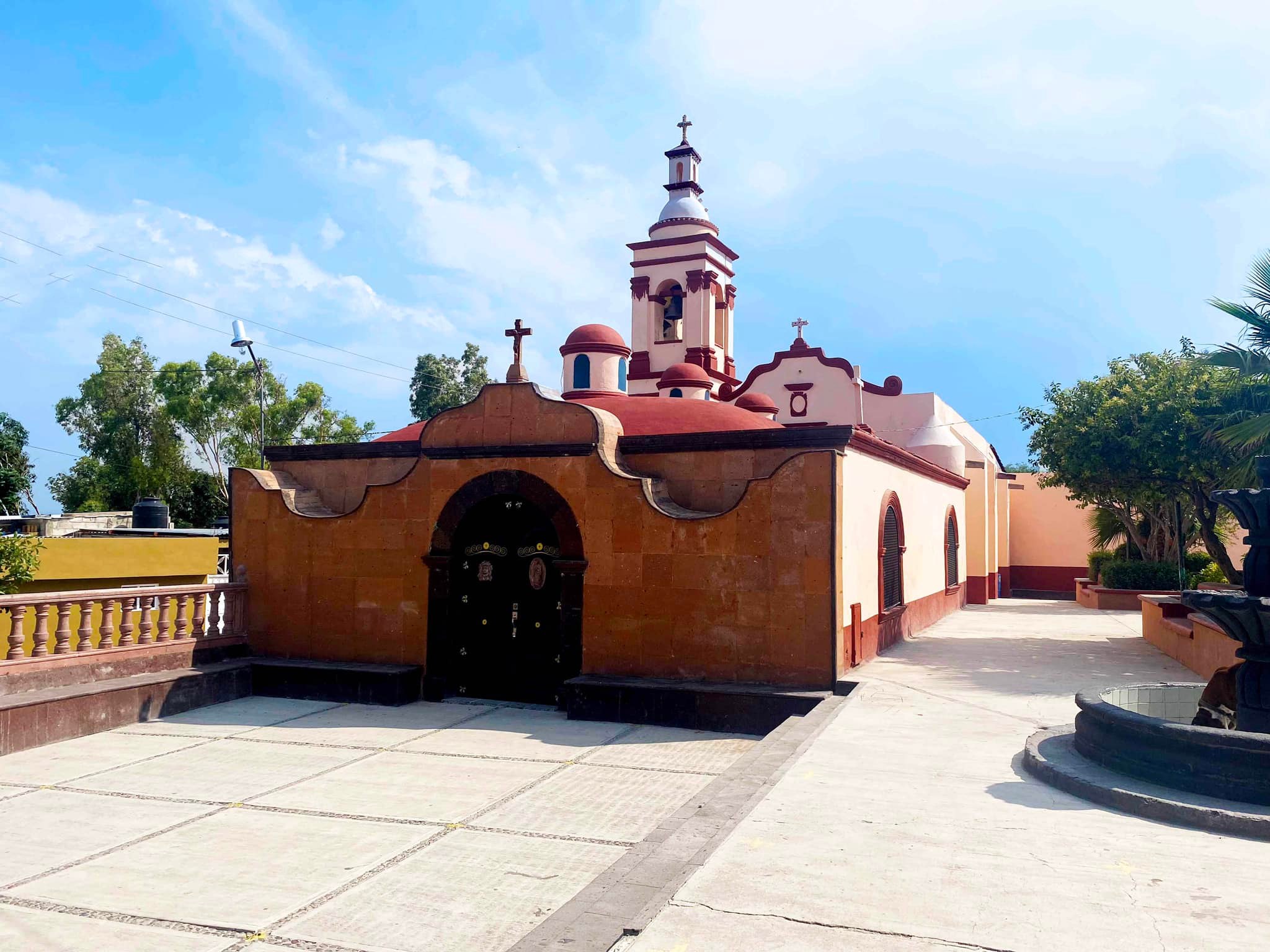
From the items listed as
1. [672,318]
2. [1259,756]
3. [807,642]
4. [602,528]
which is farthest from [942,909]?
[672,318]

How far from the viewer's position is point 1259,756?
566 centimetres

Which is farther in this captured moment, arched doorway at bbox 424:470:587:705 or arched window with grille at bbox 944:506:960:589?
arched window with grille at bbox 944:506:960:589

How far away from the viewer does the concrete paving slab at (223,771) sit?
788 centimetres

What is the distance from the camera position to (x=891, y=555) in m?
14.6

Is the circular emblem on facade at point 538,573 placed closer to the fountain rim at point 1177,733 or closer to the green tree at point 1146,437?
the fountain rim at point 1177,733

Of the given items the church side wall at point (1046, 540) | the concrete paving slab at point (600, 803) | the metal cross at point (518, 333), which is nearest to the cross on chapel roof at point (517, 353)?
the metal cross at point (518, 333)

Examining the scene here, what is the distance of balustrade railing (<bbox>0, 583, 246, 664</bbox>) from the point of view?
9.97 m

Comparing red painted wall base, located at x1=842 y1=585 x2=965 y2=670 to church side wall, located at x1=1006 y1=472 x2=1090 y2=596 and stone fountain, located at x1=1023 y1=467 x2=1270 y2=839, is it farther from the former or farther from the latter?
church side wall, located at x1=1006 y1=472 x2=1090 y2=596

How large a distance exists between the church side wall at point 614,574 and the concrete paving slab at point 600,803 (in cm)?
230

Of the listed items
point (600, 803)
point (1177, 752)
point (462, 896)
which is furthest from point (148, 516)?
point (1177, 752)

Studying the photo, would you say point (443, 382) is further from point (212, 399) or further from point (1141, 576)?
point (1141, 576)

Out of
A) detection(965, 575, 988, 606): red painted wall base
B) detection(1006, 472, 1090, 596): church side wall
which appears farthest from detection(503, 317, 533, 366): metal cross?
detection(1006, 472, 1090, 596): church side wall

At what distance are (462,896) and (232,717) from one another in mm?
6769

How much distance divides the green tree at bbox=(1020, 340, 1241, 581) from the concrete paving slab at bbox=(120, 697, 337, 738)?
12.9 metres
